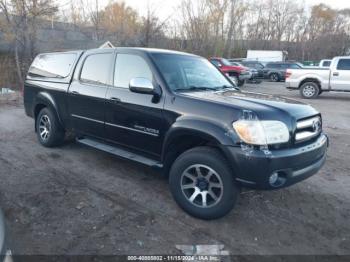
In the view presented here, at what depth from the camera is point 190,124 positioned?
338 centimetres

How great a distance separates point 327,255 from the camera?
9.64ft

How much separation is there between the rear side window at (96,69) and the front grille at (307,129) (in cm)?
265

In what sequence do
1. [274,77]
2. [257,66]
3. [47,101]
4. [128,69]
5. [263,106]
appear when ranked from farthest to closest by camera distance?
[257,66]
[274,77]
[47,101]
[128,69]
[263,106]

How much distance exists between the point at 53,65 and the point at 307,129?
4.41 m

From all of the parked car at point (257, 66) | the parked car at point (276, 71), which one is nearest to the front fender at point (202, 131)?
the parked car at point (257, 66)

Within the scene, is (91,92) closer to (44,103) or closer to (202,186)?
(44,103)

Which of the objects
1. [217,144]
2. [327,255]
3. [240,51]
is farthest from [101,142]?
[240,51]

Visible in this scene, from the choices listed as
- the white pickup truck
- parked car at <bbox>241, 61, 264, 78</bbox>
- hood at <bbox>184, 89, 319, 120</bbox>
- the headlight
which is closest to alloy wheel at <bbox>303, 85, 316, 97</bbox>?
the white pickup truck

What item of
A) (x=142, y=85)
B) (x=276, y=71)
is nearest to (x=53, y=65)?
(x=142, y=85)

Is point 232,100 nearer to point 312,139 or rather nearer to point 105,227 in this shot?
point 312,139

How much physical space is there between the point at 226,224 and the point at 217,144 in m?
0.91

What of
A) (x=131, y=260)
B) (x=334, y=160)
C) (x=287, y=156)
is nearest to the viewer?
(x=131, y=260)

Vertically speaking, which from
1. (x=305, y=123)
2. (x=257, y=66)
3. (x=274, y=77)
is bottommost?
(x=274, y=77)

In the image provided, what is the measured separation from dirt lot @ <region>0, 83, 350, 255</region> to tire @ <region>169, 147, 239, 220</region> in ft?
0.51
